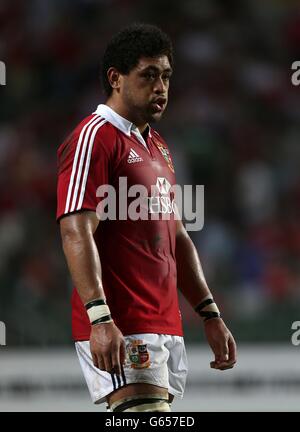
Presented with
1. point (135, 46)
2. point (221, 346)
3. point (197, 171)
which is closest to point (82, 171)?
point (135, 46)

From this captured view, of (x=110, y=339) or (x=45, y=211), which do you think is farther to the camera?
(x=45, y=211)

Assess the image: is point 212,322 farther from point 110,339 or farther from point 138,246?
point 110,339

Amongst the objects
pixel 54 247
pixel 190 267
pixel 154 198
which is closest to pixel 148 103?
pixel 154 198

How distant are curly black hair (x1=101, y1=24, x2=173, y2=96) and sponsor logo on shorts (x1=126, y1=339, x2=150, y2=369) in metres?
0.87

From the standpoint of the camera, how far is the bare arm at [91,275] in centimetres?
276

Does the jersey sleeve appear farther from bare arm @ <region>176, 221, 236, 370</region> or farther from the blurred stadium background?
the blurred stadium background

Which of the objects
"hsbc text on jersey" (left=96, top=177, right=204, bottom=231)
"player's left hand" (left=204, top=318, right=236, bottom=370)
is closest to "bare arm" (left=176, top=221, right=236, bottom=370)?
"player's left hand" (left=204, top=318, right=236, bottom=370)

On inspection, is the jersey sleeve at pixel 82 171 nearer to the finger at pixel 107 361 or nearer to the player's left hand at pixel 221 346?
the finger at pixel 107 361

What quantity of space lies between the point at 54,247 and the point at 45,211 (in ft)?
1.19

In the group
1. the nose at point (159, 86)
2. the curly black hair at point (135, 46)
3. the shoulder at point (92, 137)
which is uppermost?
the curly black hair at point (135, 46)

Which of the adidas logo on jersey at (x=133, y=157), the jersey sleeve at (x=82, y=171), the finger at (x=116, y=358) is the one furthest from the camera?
the adidas logo on jersey at (x=133, y=157)

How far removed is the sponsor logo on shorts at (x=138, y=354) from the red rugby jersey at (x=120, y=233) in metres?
0.04

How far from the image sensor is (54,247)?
273 inches

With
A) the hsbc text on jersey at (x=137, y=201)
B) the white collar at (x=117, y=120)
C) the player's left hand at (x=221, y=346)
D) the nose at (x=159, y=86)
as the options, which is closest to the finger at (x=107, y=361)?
the hsbc text on jersey at (x=137, y=201)
